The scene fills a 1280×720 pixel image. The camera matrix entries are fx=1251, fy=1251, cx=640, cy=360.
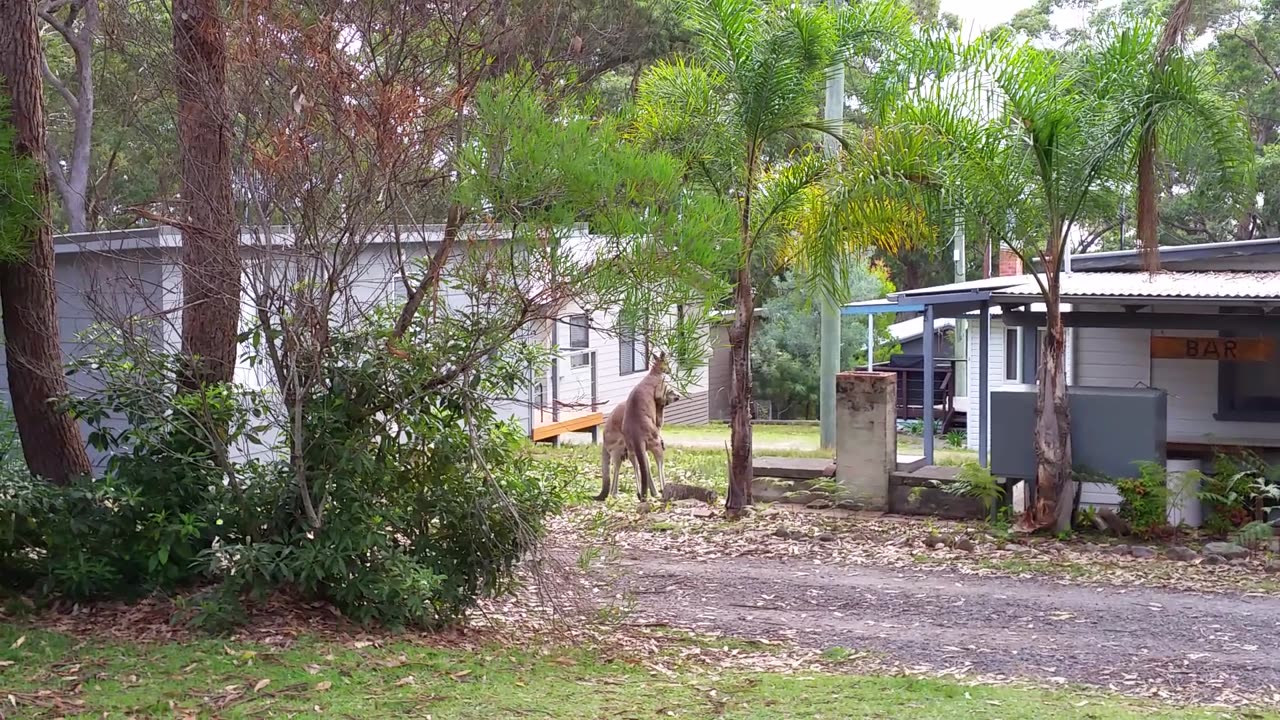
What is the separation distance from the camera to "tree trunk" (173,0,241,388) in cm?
720

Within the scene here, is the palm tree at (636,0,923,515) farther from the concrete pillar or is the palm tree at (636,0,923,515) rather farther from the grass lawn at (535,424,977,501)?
the grass lawn at (535,424,977,501)

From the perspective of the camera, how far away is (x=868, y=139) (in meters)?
12.4

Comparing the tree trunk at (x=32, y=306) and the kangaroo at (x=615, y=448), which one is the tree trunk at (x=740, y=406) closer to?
the kangaroo at (x=615, y=448)

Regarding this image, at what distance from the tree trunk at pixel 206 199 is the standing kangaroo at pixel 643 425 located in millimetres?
6012

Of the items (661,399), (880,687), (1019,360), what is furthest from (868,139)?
(1019,360)

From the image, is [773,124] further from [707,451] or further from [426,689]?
[707,451]

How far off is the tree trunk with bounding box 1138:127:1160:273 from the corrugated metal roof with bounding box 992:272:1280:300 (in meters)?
0.85

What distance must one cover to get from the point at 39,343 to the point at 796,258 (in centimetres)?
775

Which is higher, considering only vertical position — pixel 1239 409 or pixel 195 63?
pixel 195 63

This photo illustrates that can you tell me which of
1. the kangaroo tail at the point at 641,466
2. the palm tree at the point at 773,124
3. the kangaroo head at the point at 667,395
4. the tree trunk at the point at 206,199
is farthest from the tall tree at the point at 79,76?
the tree trunk at the point at 206,199

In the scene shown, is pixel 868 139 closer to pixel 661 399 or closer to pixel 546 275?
pixel 661 399

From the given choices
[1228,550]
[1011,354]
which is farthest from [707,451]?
[1228,550]

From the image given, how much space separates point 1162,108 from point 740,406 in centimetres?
505

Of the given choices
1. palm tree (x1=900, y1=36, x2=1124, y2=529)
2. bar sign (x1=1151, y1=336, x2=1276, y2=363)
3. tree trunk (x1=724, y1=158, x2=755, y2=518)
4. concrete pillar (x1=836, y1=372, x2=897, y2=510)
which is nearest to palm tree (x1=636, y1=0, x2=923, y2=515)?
tree trunk (x1=724, y1=158, x2=755, y2=518)
